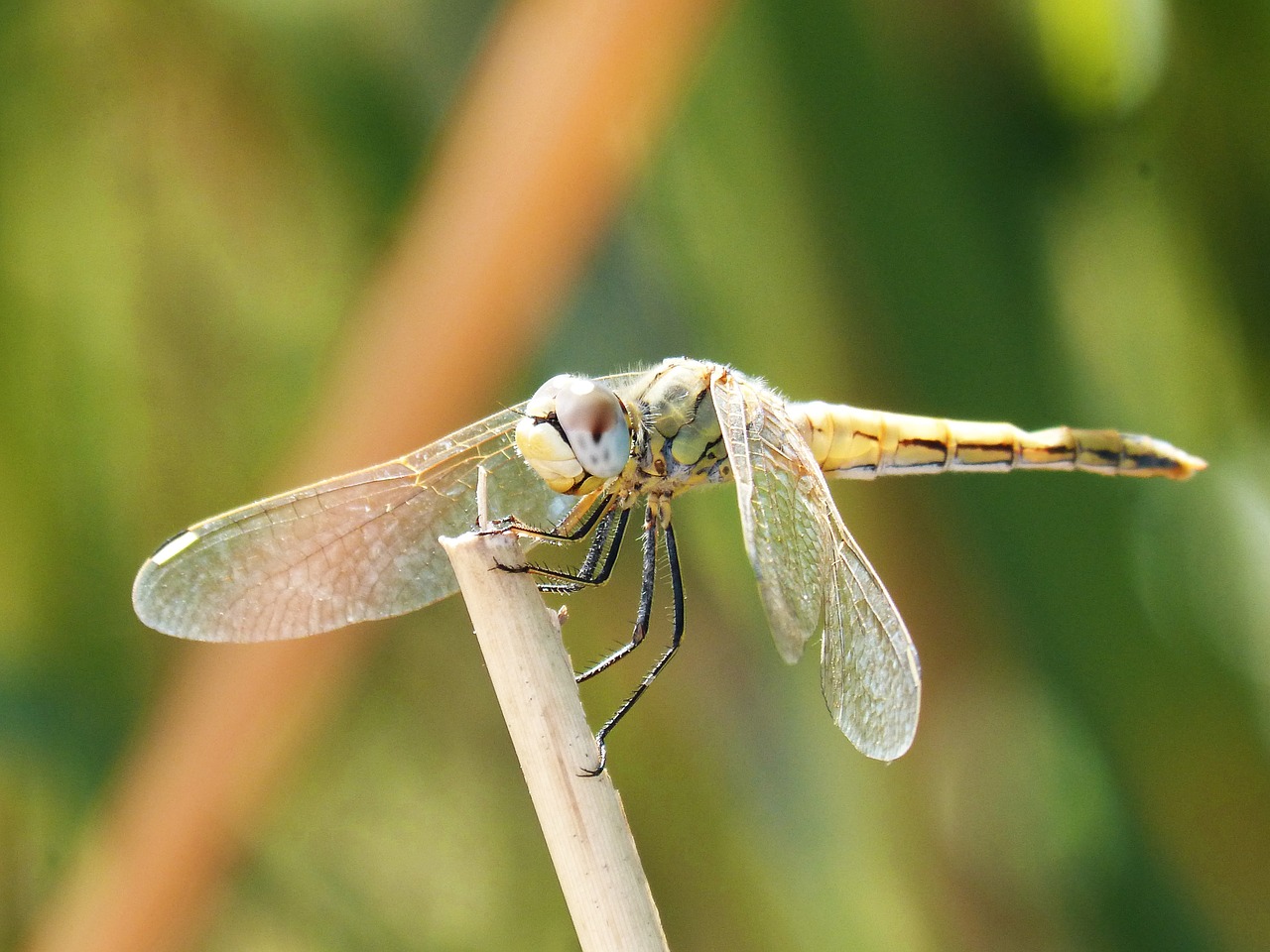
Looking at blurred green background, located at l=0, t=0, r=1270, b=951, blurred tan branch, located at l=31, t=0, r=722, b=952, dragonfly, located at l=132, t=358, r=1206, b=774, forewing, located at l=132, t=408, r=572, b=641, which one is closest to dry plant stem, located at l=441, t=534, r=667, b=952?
dragonfly, located at l=132, t=358, r=1206, b=774

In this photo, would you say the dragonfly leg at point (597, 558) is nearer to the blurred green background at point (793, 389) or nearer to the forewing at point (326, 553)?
the forewing at point (326, 553)

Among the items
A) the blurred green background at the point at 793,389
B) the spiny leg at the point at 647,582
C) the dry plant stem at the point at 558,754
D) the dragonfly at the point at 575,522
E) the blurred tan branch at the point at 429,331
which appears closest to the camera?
the dry plant stem at the point at 558,754

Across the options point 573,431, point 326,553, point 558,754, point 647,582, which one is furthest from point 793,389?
point 558,754

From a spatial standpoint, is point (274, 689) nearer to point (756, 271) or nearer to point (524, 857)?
point (524, 857)

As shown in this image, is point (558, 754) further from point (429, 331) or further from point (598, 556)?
point (429, 331)

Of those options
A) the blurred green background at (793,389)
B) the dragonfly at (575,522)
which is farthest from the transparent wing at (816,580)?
the blurred green background at (793,389)

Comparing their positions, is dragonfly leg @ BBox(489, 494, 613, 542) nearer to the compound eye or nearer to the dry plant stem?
the compound eye
